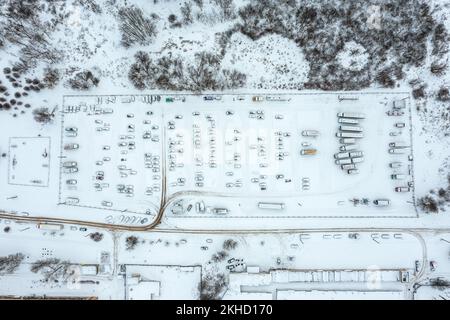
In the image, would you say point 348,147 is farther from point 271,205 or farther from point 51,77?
point 51,77

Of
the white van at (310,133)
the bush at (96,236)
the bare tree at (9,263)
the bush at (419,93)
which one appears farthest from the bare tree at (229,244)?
the bush at (419,93)

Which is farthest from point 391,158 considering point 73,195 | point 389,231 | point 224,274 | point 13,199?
point 13,199

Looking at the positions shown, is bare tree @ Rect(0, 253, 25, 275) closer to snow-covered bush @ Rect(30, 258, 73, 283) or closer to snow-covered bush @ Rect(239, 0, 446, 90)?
snow-covered bush @ Rect(30, 258, 73, 283)

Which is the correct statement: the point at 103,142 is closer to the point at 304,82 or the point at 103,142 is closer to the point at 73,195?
the point at 73,195

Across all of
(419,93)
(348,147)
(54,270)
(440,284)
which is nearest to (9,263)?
(54,270)

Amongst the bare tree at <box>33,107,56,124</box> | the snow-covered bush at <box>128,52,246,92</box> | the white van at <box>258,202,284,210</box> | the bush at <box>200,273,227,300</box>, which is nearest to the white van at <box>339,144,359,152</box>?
the white van at <box>258,202,284,210</box>

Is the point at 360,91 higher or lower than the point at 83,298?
higher
